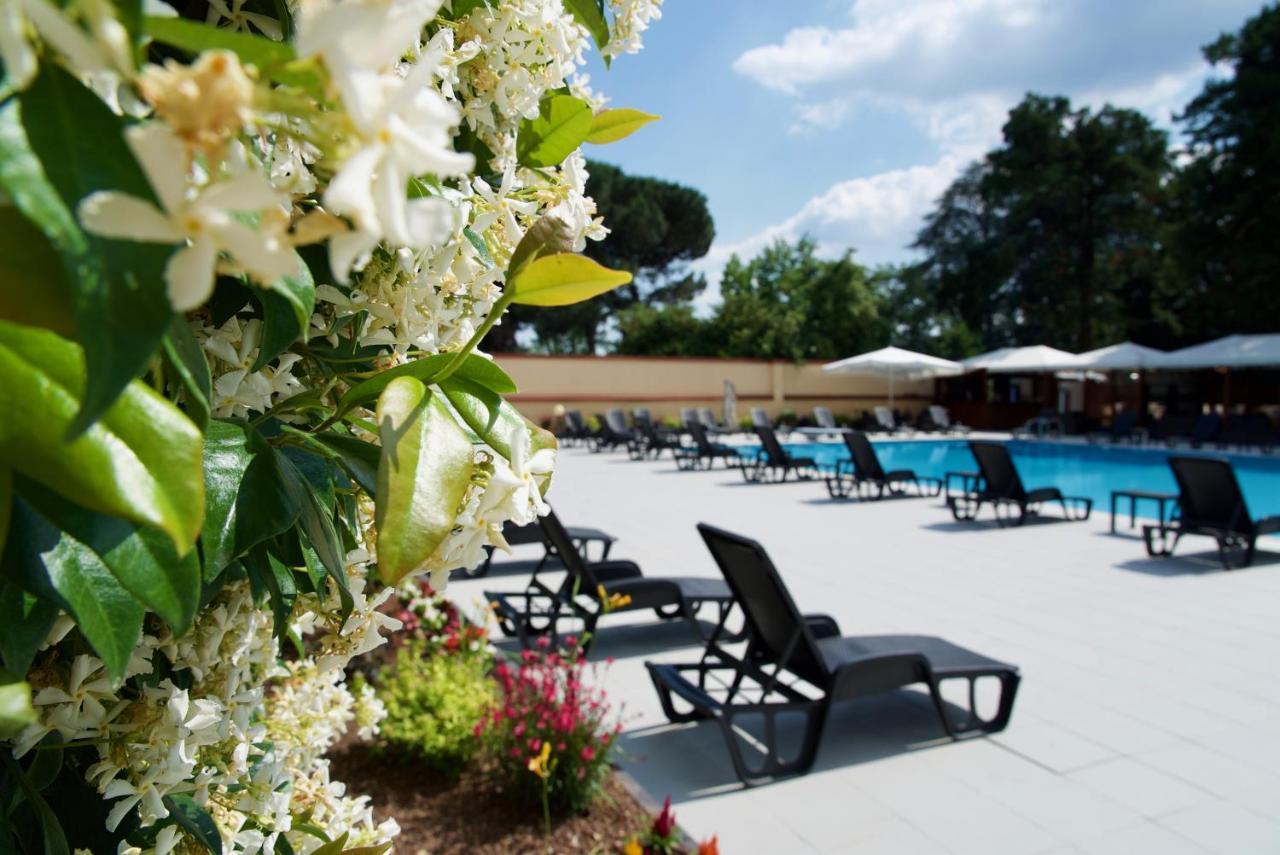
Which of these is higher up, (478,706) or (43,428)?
(43,428)

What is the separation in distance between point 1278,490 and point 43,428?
2055cm

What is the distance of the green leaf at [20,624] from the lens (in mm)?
531

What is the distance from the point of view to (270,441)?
2.39 feet

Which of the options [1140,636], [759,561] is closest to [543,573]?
[759,561]

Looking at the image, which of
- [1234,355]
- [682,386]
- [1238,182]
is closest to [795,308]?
[682,386]

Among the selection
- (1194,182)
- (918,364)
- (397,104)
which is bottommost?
(397,104)

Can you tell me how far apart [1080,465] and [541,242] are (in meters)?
22.7

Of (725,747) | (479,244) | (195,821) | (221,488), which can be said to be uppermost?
(479,244)

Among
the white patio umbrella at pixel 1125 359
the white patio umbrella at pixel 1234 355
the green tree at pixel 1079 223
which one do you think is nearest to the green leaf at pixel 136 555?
the white patio umbrella at pixel 1234 355

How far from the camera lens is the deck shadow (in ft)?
13.4

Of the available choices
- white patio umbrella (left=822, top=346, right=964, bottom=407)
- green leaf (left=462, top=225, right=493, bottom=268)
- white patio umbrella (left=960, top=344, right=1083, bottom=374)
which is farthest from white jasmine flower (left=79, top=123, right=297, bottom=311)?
white patio umbrella (left=960, top=344, right=1083, bottom=374)

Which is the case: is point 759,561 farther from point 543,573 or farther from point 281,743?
point 543,573

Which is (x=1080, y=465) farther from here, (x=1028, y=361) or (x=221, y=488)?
(x=221, y=488)

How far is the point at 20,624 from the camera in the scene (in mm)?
542
